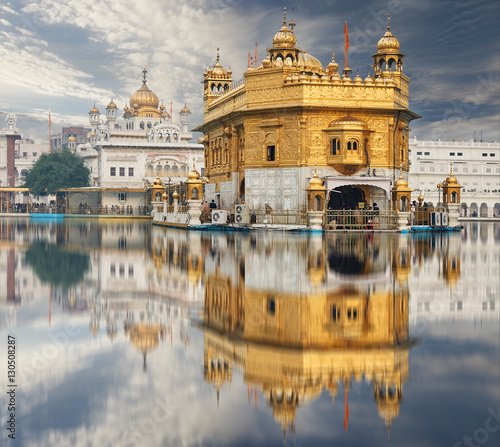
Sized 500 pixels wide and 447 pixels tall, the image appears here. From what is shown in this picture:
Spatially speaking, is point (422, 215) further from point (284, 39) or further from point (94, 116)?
point (94, 116)

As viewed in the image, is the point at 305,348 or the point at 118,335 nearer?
the point at 305,348

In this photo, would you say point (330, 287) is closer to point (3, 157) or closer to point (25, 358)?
point (25, 358)

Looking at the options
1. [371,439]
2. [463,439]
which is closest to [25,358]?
[371,439]

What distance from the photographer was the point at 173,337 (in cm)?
595

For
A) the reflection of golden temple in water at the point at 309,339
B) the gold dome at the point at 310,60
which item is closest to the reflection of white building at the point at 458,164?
the gold dome at the point at 310,60

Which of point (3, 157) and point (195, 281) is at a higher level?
point (3, 157)

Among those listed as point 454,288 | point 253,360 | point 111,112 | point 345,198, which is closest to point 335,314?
point 253,360

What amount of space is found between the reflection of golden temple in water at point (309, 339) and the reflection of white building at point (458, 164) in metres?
85.2

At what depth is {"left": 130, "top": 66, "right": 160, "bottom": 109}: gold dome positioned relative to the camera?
298ft

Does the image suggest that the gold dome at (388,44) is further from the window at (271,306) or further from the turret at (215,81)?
the window at (271,306)

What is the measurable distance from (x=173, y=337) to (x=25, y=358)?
4.61 ft

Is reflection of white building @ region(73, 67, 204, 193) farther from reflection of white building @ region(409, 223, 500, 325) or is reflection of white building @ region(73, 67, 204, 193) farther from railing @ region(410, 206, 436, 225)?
reflection of white building @ region(409, 223, 500, 325)

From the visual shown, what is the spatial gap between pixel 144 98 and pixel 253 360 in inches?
3525

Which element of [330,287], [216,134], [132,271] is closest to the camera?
[330,287]
